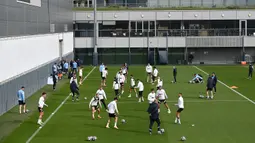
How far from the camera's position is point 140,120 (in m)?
26.6

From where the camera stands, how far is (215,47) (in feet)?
224

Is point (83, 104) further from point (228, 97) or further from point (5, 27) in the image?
point (228, 97)

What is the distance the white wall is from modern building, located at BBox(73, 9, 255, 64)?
53.7ft

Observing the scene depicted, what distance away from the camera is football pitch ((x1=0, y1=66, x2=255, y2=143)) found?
2253 cm

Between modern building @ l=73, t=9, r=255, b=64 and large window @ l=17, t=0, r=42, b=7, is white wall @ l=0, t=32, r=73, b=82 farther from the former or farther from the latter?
modern building @ l=73, t=9, r=255, b=64

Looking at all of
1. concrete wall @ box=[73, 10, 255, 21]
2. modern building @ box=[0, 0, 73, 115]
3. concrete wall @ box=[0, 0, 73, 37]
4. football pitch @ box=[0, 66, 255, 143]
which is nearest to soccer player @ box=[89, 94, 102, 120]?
football pitch @ box=[0, 66, 255, 143]

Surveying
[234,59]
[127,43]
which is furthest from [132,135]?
[234,59]

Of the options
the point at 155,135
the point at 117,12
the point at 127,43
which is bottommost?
the point at 155,135

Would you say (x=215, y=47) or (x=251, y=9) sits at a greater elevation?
(x=251, y=9)

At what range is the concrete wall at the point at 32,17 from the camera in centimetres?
3034

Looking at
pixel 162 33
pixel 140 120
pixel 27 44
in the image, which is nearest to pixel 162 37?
pixel 162 33

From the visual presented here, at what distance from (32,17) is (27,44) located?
2982mm

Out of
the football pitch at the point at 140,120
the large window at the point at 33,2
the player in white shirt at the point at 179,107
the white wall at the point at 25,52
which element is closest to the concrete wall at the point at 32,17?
the large window at the point at 33,2

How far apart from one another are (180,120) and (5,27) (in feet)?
41.2
